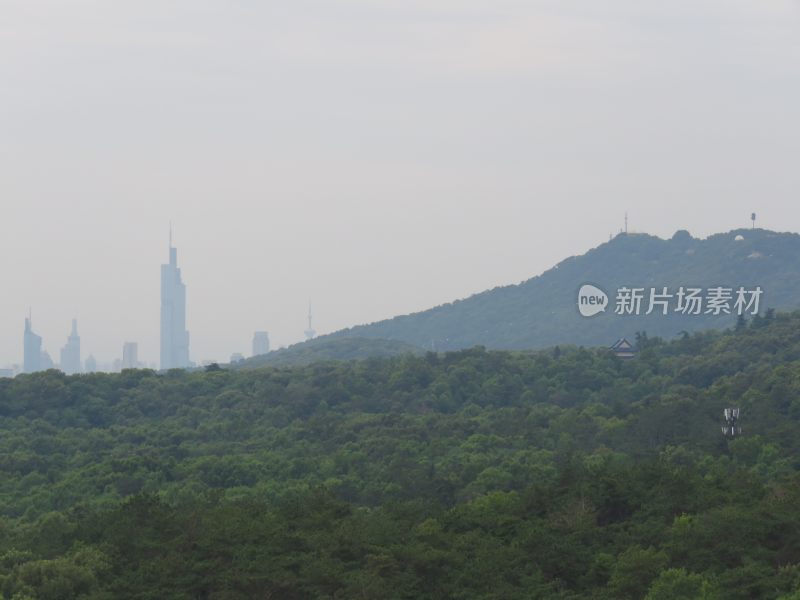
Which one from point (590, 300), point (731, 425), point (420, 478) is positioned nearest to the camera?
point (420, 478)

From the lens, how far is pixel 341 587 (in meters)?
48.1

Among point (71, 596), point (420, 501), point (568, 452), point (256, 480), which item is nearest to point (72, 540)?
point (71, 596)

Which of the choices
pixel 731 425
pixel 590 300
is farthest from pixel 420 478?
pixel 590 300

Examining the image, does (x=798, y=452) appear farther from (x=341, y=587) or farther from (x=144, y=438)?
(x=144, y=438)

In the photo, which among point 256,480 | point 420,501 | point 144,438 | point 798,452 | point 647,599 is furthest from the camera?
point 144,438

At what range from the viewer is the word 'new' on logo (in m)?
156

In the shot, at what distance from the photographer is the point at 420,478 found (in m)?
74.1

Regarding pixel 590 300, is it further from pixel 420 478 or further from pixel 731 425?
pixel 420 478

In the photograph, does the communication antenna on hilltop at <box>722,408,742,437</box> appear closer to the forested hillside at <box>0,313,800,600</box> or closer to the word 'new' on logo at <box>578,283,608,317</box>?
the forested hillside at <box>0,313,800,600</box>

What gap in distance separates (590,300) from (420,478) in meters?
89.6

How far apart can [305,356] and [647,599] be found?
14906 cm

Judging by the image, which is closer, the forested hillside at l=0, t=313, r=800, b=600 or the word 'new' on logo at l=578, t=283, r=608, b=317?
the forested hillside at l=0, t=313, r=800, b=600

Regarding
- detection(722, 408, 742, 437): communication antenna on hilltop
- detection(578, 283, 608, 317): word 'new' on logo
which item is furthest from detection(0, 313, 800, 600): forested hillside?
detection(578, 283, 608, 317): word 'new' on logo

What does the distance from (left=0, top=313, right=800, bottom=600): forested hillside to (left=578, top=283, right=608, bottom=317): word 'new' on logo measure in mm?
18865
